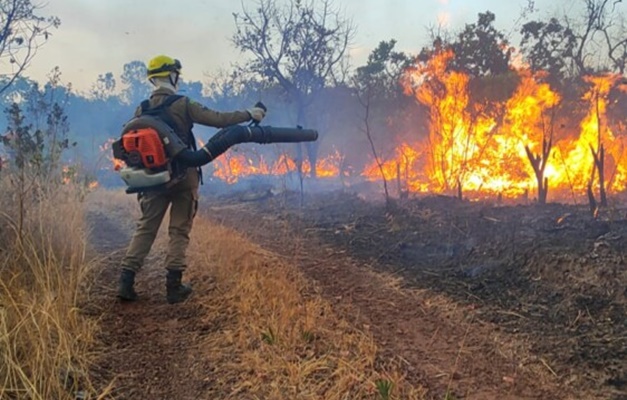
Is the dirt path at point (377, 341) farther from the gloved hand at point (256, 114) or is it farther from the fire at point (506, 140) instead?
the fire at point (506, 140)

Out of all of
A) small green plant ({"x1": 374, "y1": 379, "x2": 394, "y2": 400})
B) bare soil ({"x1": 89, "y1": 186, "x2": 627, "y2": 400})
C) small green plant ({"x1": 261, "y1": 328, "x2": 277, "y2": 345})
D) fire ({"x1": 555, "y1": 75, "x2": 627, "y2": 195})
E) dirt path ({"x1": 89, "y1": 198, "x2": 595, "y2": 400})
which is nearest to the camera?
small green plant ({"x1": 374, "y1": 379, "x2": 394, "y2": 400})

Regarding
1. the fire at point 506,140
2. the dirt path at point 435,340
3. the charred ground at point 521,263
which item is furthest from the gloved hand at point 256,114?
the fire at point 506,140

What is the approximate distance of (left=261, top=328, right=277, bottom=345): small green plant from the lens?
10.2 feet

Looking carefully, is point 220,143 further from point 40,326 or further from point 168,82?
point 40,326

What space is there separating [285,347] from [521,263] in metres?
3.33

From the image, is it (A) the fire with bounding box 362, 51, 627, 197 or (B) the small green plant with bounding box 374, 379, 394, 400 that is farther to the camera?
(A) the fire with bounding box 362, 51, 627, 197

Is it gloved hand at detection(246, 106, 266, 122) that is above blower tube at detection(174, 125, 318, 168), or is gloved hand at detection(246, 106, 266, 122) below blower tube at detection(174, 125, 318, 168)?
above

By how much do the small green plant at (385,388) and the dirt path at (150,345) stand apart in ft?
3.16

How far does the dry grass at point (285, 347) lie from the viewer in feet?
8.48

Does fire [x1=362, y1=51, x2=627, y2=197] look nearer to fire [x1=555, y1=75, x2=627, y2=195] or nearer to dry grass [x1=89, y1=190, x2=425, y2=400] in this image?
fire [x1=555, y1=75, x2=627, y2=195]

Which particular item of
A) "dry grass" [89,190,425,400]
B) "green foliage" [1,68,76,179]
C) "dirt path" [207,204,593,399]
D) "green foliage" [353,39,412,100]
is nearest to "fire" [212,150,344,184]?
"green foliage" [353,39,412,100]

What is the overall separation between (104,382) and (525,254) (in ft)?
14.9

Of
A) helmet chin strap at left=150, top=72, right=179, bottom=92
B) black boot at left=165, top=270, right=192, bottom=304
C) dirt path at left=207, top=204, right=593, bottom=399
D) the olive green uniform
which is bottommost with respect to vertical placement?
dirt path at left=207, top=204, right=593, bottom=399

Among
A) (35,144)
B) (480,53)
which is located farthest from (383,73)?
(35,144)
